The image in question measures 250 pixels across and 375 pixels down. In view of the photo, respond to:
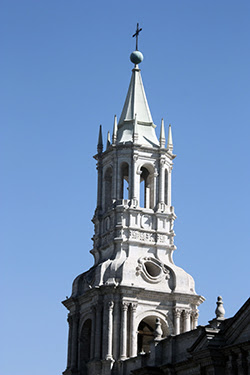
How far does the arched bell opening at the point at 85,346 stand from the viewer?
59344 millimetres

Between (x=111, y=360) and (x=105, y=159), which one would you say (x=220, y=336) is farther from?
(x=105, y=159)

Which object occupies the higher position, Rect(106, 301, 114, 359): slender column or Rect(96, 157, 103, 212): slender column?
Rect(96, 157, 103, 212): slender column

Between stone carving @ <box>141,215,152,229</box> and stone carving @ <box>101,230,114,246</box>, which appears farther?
stone carving @ <box>141,215,152,229</box>

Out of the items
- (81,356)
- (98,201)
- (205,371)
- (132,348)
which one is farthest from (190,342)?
(98,201)

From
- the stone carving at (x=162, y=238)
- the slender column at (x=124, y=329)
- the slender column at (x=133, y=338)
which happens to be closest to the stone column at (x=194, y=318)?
the slender column at (x=133, y=338)

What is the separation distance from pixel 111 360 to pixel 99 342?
147 cm

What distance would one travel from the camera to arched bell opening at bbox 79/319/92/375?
195ft

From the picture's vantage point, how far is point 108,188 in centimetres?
6312

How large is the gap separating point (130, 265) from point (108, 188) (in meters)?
6.53

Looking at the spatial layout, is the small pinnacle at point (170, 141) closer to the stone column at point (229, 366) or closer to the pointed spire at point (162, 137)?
the pointed spire at point (162, 137)

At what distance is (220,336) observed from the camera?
48875mm

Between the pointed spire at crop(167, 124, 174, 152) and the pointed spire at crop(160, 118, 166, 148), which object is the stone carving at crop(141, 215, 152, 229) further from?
the pointed spire at crop(167, 124, 174, 152)

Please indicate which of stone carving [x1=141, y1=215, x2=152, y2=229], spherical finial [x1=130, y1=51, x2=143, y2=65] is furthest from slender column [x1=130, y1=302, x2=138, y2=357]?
spherical finial [x1=130, y1=51, x2=143, y2=65]

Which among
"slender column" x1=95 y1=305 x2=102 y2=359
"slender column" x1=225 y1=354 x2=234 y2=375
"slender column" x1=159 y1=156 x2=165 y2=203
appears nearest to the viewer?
"slender column" x1=225 y1=354 x2=234 y2=375
